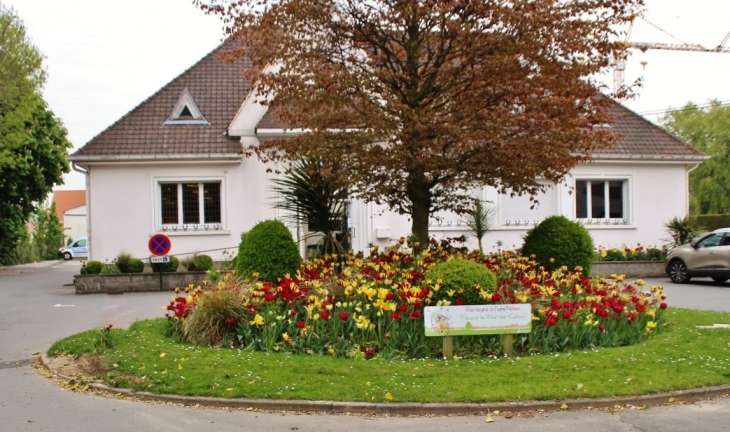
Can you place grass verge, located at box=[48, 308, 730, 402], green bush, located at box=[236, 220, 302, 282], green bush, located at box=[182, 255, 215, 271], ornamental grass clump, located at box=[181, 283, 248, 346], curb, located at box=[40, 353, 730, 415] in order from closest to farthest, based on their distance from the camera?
curb, located at box=[40, 353, 730, 415], grass verge, located at box=[48, 308, 730, 402], ornamental grass clump, located at box=[181, 283, 248, 346], green bush, located at box=[236, 220, 302, 282], green bush, located at box=[182, 255, 215, 271]

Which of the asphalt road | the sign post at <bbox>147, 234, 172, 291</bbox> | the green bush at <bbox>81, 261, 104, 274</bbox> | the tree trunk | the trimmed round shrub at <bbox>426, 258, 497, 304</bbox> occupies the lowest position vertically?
the asphalt road

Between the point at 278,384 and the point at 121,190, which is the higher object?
the point at 121,190

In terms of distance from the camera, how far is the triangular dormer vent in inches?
944

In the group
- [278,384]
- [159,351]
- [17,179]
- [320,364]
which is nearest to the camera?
[278,384]

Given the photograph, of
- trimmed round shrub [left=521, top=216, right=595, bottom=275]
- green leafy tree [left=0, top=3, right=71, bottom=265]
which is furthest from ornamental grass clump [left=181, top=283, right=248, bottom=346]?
green leafy tree [left=0, top=3, right=71, bottom=265]

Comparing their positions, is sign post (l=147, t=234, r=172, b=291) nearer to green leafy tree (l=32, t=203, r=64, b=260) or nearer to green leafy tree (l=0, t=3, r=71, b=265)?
green leafy tree (l=0, t=3, r=71, b=265)

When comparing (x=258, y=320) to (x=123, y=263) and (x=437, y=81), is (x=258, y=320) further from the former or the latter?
(x=123, y=263)

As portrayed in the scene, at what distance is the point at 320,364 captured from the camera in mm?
8547

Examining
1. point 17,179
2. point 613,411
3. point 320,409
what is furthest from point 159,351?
point 17,179

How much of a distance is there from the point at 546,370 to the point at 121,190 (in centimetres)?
1783

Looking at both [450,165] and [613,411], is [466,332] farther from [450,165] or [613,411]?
[450,165]

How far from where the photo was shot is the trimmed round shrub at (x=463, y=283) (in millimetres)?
9578

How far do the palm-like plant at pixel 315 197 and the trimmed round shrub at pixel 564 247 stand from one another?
3.92 m

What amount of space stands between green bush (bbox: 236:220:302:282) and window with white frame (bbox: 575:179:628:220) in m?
15.7
